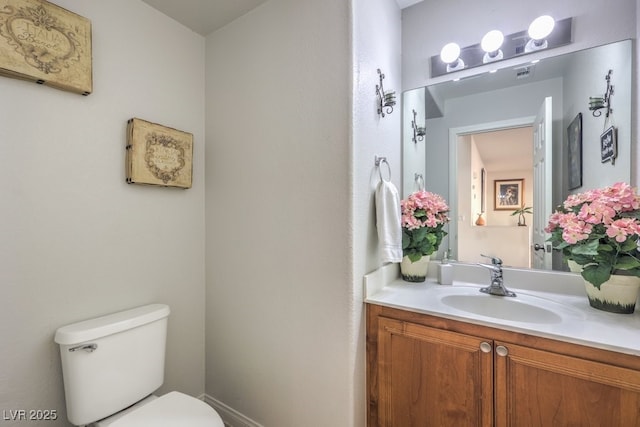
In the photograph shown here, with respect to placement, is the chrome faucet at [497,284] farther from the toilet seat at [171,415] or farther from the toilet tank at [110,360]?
the toilet tank at [110,360]

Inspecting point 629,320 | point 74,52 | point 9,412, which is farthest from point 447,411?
point 74,52

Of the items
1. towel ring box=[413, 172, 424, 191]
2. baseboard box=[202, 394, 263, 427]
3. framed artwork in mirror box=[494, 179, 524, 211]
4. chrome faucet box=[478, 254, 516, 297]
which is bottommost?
baseboard box=[202, 394, 263, 427]

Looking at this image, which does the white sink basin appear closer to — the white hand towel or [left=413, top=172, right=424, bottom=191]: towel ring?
the white hand towel

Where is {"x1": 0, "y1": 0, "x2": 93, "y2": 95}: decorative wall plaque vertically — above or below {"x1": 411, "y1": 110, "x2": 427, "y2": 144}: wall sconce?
above

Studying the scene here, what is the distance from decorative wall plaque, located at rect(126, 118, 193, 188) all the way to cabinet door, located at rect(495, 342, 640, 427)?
171 centimetres

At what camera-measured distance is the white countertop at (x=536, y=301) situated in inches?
36.0

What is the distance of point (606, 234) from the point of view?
108 cm

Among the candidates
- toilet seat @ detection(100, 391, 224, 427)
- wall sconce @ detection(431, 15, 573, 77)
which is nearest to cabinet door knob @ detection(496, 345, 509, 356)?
toilet seat @ detection(100, 391, 224, 427)

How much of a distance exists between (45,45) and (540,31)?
2186mm

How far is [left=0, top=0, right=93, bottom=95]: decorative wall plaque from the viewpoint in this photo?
1.06m

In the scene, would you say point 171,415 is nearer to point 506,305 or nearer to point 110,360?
point 110,360

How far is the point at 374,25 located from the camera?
4.61ft

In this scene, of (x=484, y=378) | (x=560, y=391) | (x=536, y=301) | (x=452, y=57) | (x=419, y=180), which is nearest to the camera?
(x=560, y=391)

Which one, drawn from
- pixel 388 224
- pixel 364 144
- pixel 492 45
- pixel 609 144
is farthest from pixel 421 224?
pixel 492 45
